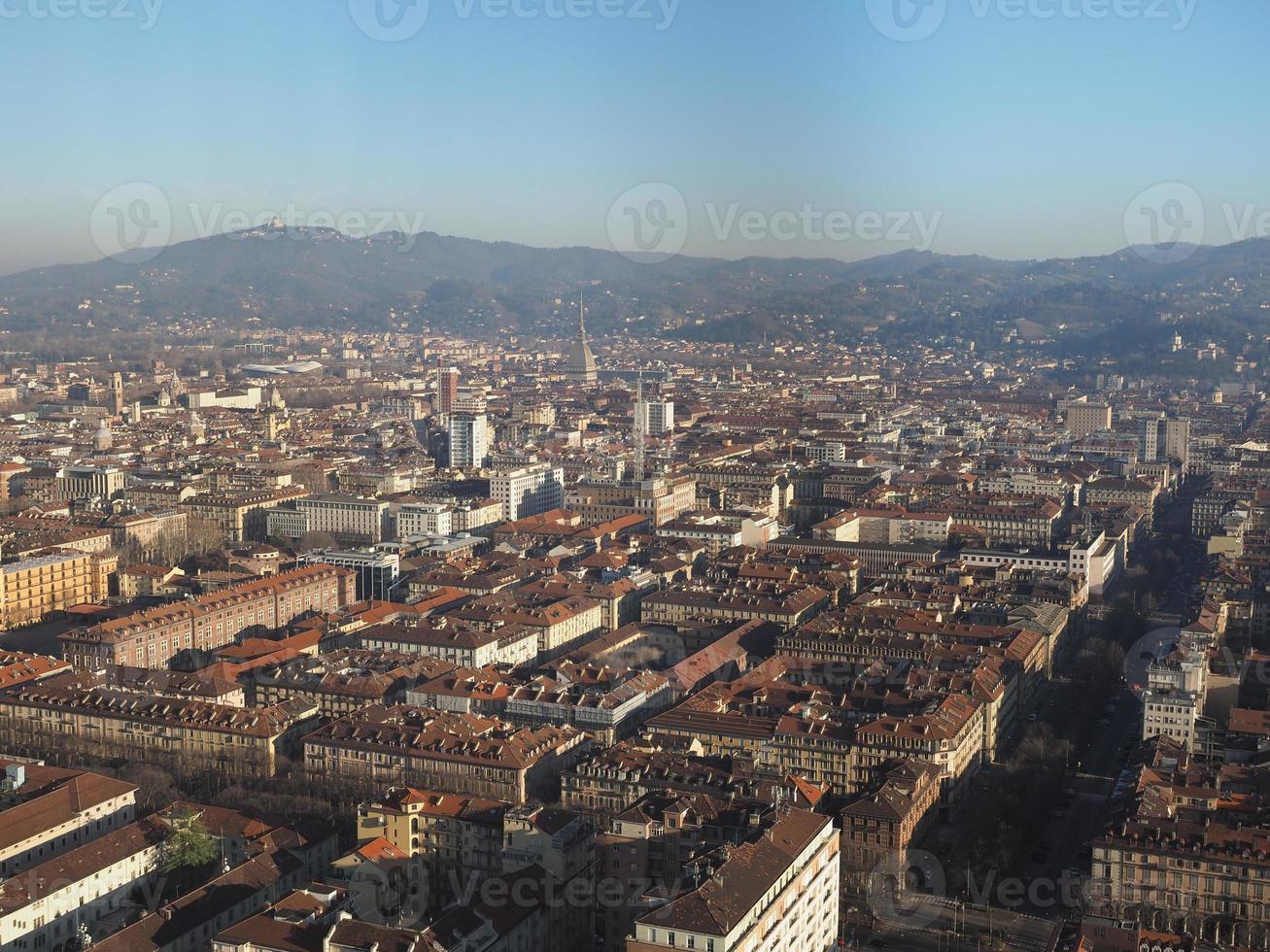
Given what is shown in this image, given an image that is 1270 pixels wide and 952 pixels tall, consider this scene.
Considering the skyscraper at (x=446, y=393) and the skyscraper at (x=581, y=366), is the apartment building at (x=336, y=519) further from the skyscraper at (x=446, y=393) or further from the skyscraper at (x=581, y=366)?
the skyscraper at (x=581, y=366)

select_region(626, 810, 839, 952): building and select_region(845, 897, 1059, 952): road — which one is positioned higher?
select_region(626, 810, 839, 952): building

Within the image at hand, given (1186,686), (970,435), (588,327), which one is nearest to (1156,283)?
(588,327)

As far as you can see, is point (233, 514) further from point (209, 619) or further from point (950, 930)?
point (950, 930)

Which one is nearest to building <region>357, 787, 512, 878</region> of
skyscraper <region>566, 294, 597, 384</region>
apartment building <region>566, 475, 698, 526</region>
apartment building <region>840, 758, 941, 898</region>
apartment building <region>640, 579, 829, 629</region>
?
apartment building <region>840, 758, 941, 898</region>

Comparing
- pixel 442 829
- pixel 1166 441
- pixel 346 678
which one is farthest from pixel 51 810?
pixel 1166 441

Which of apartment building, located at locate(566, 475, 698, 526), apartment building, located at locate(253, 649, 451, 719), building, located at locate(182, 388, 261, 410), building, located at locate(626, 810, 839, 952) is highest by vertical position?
building, located at locate(626, 810, 839, 952)

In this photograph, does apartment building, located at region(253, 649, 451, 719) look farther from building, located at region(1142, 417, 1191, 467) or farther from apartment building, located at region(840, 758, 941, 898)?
building, located at region(1142, 417, 1191, 467)
